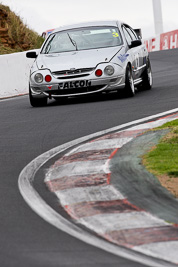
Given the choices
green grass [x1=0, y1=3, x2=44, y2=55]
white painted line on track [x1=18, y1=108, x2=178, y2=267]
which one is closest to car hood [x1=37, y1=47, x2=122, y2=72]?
white painted line on track [x1=18, y1=108, x2=178, y2=267]

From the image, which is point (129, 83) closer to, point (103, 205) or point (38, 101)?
point (38, 101)

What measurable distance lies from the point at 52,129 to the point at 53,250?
5.72 metres

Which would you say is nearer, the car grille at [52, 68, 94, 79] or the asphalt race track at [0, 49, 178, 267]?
the asphalt race track at [0, 49, 178, 267]

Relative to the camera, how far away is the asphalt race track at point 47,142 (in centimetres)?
417

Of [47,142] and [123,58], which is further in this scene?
[123,58]

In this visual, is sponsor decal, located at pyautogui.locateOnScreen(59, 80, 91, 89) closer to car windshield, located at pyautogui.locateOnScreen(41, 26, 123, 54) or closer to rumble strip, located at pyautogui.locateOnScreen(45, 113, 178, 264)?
car windshield, located at pyautogui.locateOnScreen(41, 26, 123, 54)

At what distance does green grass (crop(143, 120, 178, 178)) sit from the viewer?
6211 mm

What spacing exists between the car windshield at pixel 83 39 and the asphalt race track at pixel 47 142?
1030mm

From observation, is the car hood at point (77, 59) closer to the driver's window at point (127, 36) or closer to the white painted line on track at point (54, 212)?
the driver's window at point (127, 36)

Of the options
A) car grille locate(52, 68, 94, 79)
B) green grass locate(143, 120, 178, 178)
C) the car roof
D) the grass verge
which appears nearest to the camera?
the grass verge

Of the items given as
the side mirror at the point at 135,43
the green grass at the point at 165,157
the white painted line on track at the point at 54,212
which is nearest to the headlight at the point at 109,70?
the side mirror at the point at 135,43

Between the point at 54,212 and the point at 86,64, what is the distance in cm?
797

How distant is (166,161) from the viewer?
657 cm

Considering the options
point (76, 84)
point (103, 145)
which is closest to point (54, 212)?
point (103, 145)
